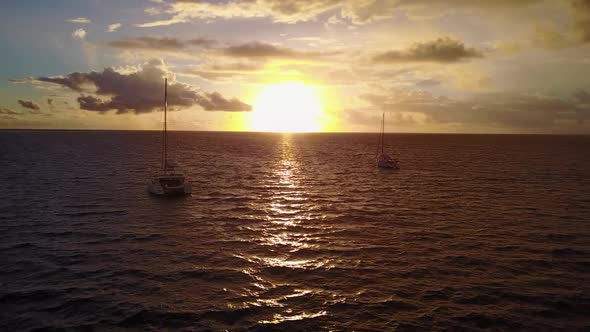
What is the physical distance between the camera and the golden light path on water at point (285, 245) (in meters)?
20.0

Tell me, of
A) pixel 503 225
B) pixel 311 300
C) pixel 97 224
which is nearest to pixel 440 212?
pixel 503 225

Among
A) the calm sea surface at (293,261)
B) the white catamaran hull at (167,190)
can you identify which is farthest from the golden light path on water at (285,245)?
the white catamaran hull at (167,190)

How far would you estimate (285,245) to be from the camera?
30719 mm

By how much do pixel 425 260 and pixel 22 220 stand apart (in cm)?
3829

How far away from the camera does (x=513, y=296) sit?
69.9 ft

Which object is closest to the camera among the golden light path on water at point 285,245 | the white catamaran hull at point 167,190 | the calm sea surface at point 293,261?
the calm sea surface at point 293,261

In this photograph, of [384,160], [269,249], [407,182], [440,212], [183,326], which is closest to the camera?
[183,326]

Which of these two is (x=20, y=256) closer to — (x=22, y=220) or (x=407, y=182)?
(x=22, y=220)

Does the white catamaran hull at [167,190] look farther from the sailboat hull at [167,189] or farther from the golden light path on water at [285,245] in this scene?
the golden light path on water at [285,245]

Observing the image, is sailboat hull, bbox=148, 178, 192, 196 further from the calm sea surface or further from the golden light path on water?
the golden light path on water

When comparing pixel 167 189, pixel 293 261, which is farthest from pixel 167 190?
pixel 293 261

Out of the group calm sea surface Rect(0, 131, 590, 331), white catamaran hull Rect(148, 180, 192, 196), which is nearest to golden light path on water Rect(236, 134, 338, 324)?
calm sea surface Rect(0, 131, 590, 331)

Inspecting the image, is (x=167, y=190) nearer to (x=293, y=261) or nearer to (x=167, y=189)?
(x=167, y=189)

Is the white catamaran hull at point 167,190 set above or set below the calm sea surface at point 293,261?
above
